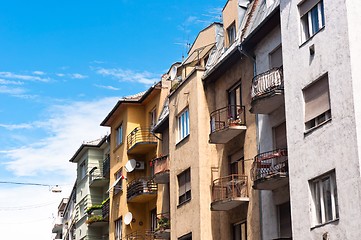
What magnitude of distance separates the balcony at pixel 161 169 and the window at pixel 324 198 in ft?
49.9

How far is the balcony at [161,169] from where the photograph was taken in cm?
3759

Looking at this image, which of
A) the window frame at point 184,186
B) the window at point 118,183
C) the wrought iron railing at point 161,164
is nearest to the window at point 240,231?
the window frame at point 184,186

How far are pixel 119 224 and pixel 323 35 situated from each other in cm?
2577

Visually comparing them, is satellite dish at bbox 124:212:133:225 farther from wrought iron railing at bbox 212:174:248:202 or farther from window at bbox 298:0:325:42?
window at bbox 298:0:325:42

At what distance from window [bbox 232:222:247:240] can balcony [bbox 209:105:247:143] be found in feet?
11.4

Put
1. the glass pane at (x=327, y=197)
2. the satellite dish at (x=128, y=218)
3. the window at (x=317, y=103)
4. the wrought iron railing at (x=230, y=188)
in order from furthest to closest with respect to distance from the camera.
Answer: the satellite dish at (x=128, y=218) < the wrought iron railing at (x=230, y=188) < the window at (x=317, y=103) < the glass pane at (x=327, y=197)

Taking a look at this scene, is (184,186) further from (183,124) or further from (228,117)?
(228,117)

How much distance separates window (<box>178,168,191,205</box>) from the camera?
33.7m

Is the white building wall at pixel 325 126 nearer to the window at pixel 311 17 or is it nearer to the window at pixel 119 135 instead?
the window at pixel 311 17

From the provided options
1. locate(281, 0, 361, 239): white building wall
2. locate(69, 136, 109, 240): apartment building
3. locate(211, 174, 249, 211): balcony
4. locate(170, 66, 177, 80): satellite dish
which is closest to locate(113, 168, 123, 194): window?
locate(69, 136, 109, 240): apartment building

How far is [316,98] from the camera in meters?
23.4

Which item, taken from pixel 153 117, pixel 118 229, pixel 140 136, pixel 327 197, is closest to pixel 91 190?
pixel 118 229

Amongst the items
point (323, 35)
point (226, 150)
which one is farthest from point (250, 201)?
point (323, 35)

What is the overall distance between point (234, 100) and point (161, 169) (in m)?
7.92
